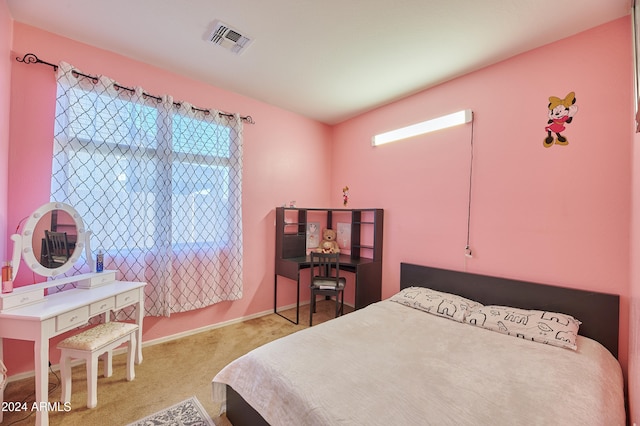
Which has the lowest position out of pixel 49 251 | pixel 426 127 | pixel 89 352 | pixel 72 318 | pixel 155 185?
pixel 89 352

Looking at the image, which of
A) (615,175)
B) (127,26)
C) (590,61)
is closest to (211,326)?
(127,26)

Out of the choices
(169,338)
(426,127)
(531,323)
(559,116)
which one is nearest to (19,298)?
(169,338)

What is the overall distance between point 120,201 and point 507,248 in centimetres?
354

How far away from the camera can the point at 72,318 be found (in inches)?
68.3

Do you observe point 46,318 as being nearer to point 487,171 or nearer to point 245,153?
point 245,153

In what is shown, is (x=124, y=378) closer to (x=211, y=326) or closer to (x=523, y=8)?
(x=211, y=326)

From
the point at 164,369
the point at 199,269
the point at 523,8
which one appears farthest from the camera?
the point at 199,269

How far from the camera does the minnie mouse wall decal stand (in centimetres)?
204

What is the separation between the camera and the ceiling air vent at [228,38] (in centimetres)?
203

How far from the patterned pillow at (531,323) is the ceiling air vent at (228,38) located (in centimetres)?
298

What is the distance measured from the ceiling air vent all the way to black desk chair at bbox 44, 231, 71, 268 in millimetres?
1953

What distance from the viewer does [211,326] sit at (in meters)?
3.01

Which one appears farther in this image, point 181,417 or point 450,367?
point 181,417

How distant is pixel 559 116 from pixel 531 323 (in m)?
1.65
